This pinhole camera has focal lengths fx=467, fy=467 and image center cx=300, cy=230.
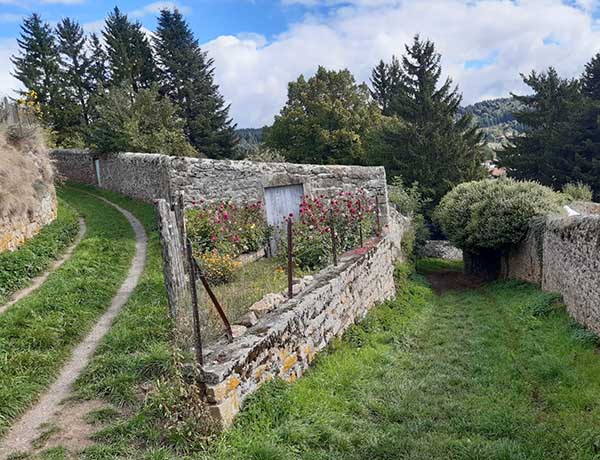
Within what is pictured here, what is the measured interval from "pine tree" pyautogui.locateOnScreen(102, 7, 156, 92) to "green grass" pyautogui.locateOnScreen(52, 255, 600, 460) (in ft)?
92.1

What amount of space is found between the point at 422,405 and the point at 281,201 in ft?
26.3

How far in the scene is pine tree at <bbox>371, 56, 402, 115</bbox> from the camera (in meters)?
38.5

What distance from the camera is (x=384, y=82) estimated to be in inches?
1551

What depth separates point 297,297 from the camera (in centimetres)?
596

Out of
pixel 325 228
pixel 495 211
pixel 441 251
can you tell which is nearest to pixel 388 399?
pixel 325 228

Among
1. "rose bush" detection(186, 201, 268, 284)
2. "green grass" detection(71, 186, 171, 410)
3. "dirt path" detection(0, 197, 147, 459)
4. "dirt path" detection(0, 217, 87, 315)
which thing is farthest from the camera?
"rose bush" detection(186, 201, 268, 284)

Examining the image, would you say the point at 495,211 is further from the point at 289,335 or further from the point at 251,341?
the point at 251,341

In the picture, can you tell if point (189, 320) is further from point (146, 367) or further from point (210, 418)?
point (210, 418)

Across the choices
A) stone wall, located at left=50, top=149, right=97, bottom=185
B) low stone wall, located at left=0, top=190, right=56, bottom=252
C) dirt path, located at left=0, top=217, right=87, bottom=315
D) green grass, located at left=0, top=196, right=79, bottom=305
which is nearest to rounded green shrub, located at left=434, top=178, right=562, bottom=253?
dirt path, located at left=0, top=217, right=87, bottom=315

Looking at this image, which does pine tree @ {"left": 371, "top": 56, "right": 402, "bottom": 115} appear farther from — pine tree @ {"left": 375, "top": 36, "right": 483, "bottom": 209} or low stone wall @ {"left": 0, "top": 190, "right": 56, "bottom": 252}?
low stone wall @ {"left": 0, "top": 190, "right": 56, "bottom": 252}

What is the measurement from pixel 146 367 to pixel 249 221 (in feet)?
21.2

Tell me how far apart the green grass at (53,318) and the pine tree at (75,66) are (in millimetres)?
24346

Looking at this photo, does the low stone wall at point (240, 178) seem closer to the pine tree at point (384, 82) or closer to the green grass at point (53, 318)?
the green grass at point (53, 318)

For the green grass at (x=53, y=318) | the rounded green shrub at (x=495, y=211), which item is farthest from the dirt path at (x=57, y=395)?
the rounded green shrub at (x=495, y=211)
